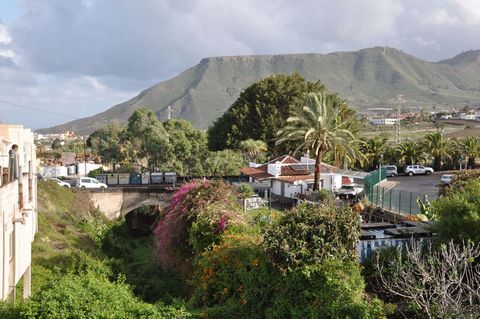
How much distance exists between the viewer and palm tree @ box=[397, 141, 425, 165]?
5862 cm

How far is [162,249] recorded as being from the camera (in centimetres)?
2192

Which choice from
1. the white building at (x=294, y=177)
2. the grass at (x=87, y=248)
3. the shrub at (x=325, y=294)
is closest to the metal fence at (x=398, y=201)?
the white building at (x=294, y=177)

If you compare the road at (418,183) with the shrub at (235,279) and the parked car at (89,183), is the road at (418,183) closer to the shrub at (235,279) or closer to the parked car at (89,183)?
the parked car at (89,183)

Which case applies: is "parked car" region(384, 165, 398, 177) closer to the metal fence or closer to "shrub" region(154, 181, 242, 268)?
the metal fence

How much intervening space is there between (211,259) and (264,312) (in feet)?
10.7

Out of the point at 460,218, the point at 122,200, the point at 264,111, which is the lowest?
the point at 122,200

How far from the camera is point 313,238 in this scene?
1258 cm

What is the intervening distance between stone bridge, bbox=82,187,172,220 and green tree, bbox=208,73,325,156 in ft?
45.6

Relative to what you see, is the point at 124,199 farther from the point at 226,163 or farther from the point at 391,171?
the point at 391,171

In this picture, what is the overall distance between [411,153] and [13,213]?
4828cm

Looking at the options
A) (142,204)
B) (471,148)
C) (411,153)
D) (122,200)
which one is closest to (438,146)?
(411,153)

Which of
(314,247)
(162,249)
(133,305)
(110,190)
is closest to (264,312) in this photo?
Answer: (314,247)

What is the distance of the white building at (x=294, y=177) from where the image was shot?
3709 centimetres

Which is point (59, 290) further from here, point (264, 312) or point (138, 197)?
point (138, 197)
